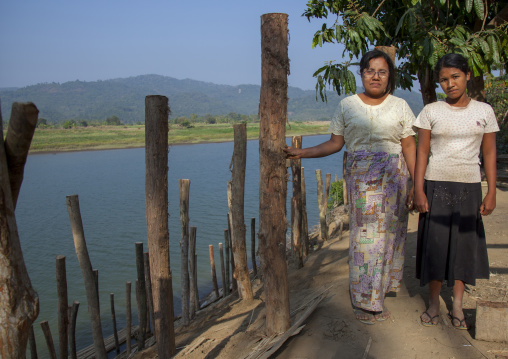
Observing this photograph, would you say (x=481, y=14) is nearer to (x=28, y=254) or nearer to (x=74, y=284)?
(x=74, y=284)

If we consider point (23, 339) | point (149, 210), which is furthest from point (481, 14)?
point (23, 339)

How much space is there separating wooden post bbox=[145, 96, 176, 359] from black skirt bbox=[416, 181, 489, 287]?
6.56ft

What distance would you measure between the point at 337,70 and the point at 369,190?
2.69 m

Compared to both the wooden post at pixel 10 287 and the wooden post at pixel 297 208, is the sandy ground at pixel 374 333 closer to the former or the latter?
the wooden post at pixel 297 208

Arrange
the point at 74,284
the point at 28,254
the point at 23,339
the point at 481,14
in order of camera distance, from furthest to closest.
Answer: the point at 28,254
the point at 74,284
the point at 481,14
the point at 23,339

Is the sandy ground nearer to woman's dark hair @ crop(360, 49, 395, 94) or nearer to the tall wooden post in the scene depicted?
the tall wooden post

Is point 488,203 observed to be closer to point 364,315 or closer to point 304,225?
point 364,315

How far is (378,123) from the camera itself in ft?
9.88

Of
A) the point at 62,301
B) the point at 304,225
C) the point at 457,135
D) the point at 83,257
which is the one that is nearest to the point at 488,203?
the point at 457,135

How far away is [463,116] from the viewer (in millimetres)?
2893

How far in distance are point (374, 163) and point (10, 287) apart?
2218mm

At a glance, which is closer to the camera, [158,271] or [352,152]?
[352,152]

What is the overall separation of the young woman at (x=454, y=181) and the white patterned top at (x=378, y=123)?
0.11m

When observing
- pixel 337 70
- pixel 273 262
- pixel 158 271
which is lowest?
pixel 158 271
